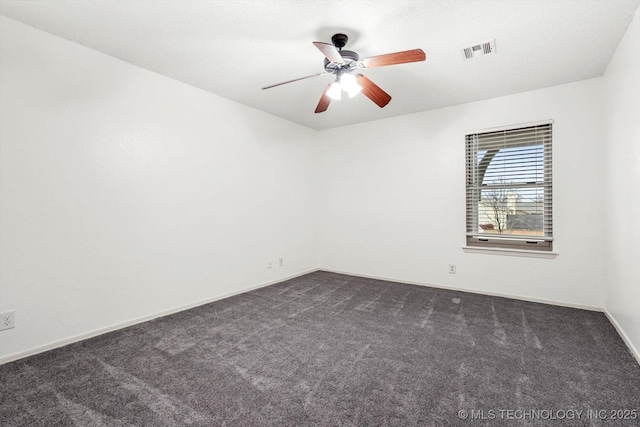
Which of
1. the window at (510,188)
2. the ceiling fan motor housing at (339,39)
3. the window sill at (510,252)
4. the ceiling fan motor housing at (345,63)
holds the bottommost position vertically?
the window sill at (510,252)

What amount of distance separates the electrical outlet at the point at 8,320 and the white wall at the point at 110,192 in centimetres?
3

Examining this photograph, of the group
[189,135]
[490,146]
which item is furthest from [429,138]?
[189,135]

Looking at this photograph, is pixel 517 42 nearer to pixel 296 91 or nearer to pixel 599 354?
pixel 296 91

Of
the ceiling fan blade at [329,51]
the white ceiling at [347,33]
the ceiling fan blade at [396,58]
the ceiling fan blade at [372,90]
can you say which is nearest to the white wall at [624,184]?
the white ceiling at [347,33]

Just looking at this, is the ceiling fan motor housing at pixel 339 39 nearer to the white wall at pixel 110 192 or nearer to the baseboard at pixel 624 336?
the white wall at pixel 110 192

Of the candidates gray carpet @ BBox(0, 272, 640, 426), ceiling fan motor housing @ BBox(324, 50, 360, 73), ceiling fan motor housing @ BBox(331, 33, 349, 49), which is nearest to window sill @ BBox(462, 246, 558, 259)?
gray carpet @ BBox(0, 272, 640, 426)

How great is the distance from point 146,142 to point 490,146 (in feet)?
13.5

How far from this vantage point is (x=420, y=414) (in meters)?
1.68

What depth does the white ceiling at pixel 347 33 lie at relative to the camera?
2148mm

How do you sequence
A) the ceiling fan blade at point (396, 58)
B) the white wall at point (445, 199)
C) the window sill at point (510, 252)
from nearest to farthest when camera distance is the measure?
the ceiling fan blade at point (396, 58)
the white wall at point (445, 199)
the window sill at point (510, 252)

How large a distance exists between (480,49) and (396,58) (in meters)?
1.03

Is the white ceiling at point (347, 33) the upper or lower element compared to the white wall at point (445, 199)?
upper

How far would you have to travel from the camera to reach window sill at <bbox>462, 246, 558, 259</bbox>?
3599mm

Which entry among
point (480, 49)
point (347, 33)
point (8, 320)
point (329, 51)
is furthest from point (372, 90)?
point (8, 320)
